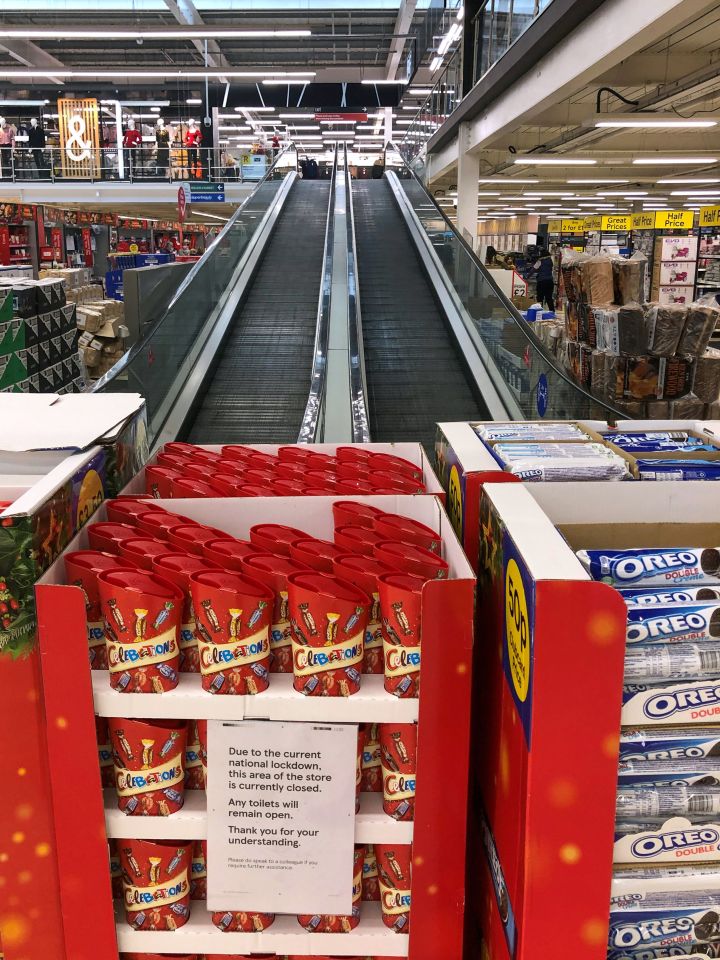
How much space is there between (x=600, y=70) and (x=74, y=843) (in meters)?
6.91

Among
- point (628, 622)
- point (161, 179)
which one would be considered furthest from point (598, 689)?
point (161, 179)

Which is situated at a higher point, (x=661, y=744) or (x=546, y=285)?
(x=546, y=285)

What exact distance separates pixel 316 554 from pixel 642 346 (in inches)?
168

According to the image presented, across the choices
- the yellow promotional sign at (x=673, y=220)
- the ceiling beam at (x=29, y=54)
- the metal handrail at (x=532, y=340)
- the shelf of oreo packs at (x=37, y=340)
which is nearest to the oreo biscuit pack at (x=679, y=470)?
the metal handrail at (x=532, y=340)

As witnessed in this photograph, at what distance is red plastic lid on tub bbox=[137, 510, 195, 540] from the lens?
62.0 inches

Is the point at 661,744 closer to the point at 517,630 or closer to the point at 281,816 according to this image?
the point at 517,630

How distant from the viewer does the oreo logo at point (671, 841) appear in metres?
1.24

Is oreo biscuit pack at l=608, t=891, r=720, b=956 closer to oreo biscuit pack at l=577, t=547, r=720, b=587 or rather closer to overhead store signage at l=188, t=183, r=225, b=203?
oreo biscuit pack at l=577, t=547, r=720, b=587

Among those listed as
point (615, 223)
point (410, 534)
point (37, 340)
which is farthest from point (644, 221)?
point (410, 534)

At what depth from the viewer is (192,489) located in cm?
183

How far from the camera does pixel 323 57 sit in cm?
3198

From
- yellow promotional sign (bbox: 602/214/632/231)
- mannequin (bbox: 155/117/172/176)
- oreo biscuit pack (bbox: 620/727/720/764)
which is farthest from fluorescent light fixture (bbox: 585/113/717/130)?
mannequin (bbox: 155/117/172/176)

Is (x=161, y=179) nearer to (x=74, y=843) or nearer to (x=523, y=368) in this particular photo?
(x=523, y=368)

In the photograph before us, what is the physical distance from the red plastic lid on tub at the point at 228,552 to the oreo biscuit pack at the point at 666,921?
77 centimetres
